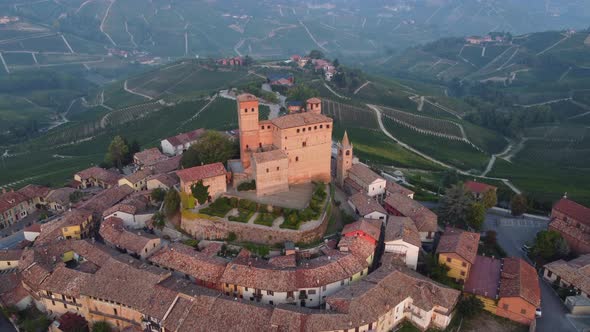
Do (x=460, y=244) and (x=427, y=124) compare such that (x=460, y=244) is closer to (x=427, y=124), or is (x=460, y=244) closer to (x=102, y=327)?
(x=102, y=327)

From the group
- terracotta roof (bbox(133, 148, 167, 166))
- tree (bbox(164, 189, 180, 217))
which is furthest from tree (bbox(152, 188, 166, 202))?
terracotta roof (bbox(133, 148, 167, 166))

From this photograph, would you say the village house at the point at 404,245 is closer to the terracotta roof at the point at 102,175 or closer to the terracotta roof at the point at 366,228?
the terracotta roof at the point at 366,228

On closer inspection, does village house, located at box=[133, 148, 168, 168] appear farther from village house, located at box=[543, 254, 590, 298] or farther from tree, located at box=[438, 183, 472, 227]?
village house, located at box=[543, 254, 590, 298]

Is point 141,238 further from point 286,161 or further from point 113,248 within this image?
point 286,161

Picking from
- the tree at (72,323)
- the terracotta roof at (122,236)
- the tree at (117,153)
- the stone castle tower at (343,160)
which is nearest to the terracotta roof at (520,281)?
the stone castle tower at (343,160)

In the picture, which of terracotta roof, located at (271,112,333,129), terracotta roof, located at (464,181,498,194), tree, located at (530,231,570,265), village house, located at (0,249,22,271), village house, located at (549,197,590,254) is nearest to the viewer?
tree, located at (530,231,570,265)

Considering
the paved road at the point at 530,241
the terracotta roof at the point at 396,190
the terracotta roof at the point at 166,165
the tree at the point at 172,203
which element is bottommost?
the paved road at the point at 530,241
